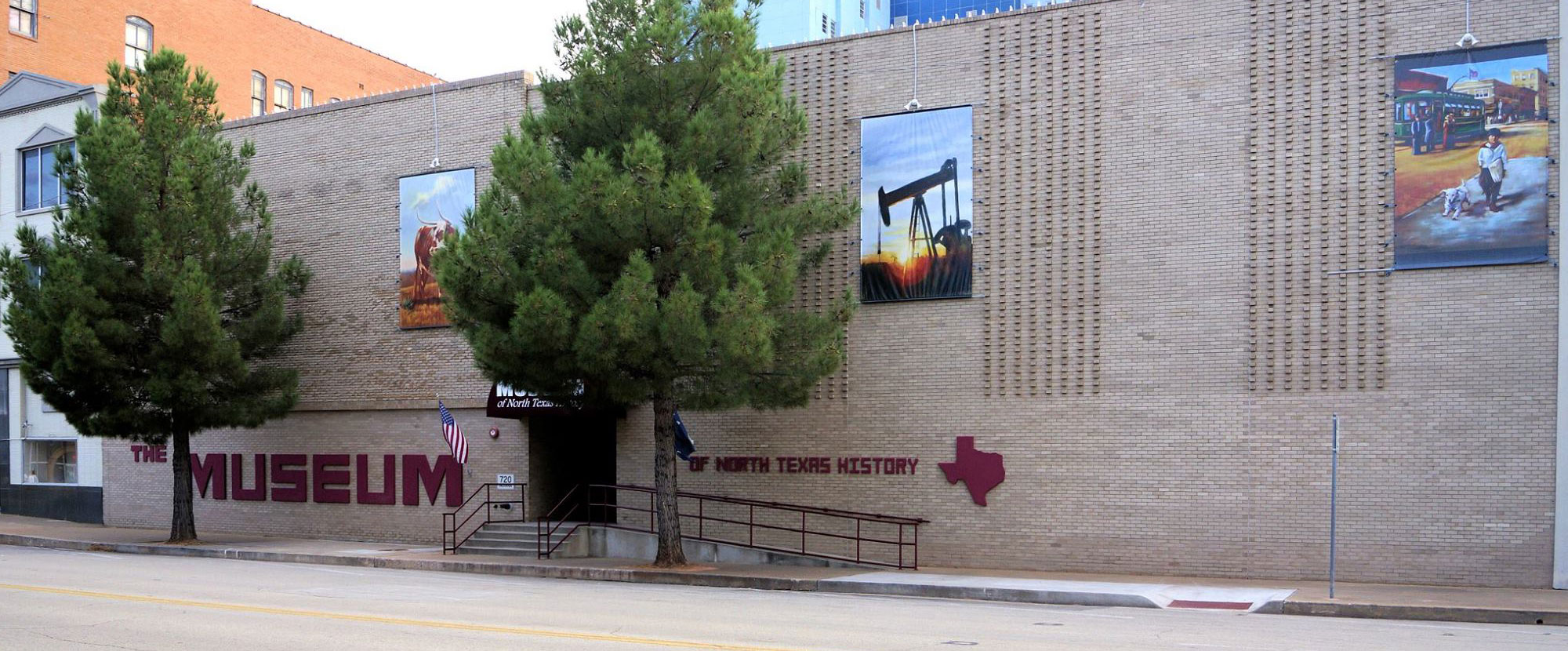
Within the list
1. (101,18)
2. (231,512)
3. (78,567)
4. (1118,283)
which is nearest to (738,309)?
(1118,283)

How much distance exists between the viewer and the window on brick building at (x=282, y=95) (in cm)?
5050

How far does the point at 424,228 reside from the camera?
26.7 meters

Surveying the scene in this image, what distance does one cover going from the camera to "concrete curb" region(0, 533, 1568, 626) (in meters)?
15.5

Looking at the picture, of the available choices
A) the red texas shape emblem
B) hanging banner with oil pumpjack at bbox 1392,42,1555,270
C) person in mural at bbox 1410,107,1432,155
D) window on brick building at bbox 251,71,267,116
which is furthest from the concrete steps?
window on brick building at bbox 251,71,267,116

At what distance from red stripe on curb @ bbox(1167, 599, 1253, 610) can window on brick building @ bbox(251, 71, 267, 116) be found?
4162 cm

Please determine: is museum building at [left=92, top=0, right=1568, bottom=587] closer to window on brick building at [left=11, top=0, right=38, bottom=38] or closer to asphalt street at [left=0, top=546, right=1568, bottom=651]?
asphalt street at [left=0, top=546, right=1568, bottom=651]

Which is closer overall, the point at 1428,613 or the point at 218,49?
the point at 1428,613

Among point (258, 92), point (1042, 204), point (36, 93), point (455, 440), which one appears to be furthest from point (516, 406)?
point (258, 92)

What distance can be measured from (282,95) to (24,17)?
31.3 ft

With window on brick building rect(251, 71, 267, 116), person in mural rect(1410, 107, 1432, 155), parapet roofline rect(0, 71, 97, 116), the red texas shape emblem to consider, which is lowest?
the red texas shape emblem

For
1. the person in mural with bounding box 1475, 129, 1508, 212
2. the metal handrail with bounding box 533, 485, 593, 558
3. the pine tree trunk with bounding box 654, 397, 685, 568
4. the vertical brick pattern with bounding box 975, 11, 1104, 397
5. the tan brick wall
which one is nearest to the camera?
the person in mural with bounding box 1475, 129, 1508, 212

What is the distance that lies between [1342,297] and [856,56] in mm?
8428

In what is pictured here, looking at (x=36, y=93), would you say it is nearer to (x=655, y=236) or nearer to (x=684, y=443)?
(x=684, y=443)

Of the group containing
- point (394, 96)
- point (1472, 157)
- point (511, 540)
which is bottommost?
point (511, 540)
